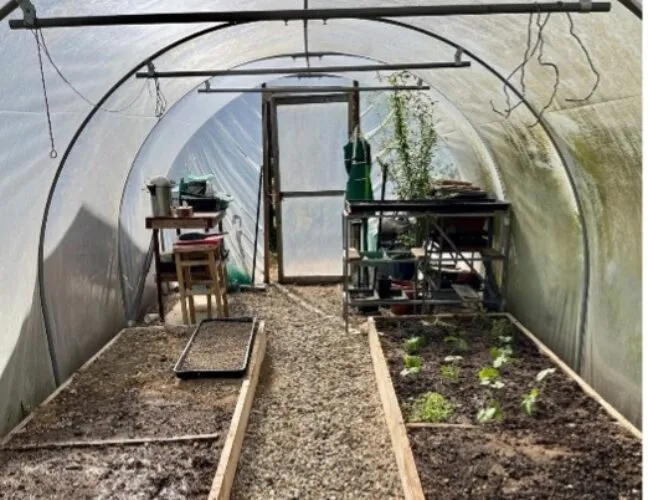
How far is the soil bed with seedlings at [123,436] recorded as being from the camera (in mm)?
2613

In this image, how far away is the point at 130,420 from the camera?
3318 mm

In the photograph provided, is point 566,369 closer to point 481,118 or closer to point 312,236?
point 481,118

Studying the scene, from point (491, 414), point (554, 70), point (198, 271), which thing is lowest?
point (491, 414)

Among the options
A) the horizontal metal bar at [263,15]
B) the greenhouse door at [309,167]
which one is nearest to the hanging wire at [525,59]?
the horizontal metal bar at [263,15]

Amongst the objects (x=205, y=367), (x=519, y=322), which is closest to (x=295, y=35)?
(x=205, y=367)

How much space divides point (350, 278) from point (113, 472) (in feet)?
13.2

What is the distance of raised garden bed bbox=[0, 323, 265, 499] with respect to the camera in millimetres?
2609

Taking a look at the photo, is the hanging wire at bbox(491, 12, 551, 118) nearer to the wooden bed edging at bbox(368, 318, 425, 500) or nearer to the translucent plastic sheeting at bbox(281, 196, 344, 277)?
the wooden bed edging at bbox(368, 318, 425, 500)

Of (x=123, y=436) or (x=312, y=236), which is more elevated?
(x=312, y=236)

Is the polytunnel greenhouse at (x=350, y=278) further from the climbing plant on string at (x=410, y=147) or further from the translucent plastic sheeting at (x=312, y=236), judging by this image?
the translucent plastic sheeting at (x=312, y=236)

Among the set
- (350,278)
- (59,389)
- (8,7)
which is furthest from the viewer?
(350,278)

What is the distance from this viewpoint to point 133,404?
354 cm

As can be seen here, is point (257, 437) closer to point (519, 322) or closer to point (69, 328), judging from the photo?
point (69, 328)

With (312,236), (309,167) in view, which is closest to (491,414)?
(312,236)
